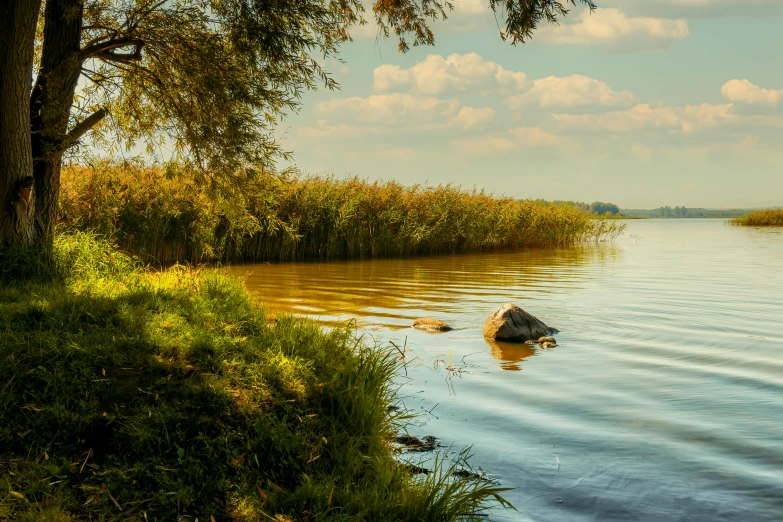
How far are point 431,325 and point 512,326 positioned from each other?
1472 mm

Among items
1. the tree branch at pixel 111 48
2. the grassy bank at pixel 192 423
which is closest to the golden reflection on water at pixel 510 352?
the grassy bank at pixel 192 423

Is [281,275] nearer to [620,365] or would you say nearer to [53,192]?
[53,192]

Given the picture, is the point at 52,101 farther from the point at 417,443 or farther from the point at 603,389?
the point at 603,389

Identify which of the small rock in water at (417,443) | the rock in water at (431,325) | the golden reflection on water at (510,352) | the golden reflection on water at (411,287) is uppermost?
the golden reflection on water at (411,287)

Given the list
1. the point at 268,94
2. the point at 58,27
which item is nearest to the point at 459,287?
the point at 268,94

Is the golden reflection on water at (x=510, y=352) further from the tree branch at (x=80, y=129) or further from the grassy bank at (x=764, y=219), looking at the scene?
the grassy bank at (x=764, y=219)

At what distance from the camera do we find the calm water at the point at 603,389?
16.8 feet

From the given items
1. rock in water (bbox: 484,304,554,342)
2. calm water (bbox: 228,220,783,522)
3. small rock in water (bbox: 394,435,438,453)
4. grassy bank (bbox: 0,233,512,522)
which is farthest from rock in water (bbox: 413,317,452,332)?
small rock in water (bbox: 394,435,438,453)

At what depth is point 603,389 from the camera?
25.4 feet

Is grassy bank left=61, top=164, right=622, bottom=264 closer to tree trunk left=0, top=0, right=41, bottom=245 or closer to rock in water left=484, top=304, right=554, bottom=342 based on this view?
tree trunk left=0, top=0, right=41, bottom=245

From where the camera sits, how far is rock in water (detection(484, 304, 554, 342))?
1031 centimetres

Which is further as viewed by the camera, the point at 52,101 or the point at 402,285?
the point at 402,285

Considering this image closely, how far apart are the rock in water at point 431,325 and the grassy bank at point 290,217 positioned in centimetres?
320

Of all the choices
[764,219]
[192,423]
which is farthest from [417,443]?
[764,219]
